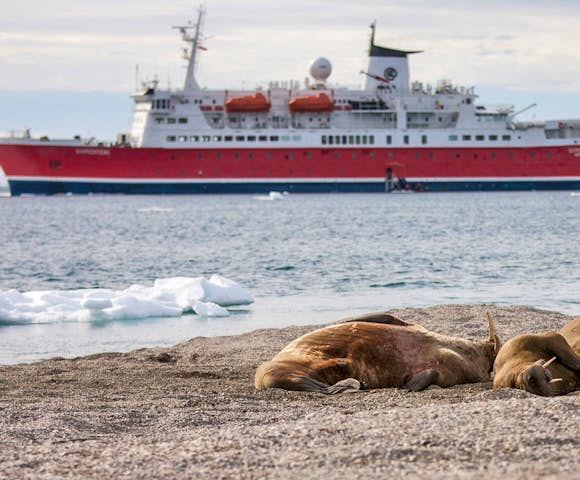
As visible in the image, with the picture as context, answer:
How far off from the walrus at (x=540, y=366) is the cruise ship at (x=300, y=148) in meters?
58.8

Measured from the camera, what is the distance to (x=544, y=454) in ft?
13.6

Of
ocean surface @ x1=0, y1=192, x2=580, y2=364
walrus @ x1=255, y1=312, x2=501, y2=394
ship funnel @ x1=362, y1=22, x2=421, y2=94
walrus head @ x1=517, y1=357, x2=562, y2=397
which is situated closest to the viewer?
walrus head @ x1=517, y1=357, x2=562, y2=397

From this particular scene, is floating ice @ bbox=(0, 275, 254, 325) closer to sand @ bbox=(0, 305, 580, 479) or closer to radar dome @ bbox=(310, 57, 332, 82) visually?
sand @ bbox=(0, 305, 580, 479)

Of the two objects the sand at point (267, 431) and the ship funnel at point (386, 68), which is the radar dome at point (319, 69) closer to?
the ship funnel at point (386, 68)

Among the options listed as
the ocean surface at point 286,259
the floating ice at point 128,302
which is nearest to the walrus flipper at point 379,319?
the ocean surface at point 286,259

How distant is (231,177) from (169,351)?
55.5 m

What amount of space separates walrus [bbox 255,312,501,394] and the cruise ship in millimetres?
58277

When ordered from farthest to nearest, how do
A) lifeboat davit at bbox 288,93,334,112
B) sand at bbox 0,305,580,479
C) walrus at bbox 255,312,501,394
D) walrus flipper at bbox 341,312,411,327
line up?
lifeboat davit at bbox 288,93,334,112, walrus flipper at bbox 341,312,411,327, walrus at bbox 255,312,501,394, sand at bbox 0,305,580,479

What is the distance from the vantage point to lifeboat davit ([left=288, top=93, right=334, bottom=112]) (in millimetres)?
66688

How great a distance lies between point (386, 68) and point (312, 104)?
7.99 meters

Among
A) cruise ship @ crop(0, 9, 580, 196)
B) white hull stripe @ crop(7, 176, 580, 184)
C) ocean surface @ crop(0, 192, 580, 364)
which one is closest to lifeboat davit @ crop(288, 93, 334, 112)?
cruise ship @ crop(0, 9, 580, 196)

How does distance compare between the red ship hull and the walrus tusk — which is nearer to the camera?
the walrus tusk

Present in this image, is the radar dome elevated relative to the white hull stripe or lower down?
elevated

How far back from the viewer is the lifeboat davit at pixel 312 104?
6669 cm
